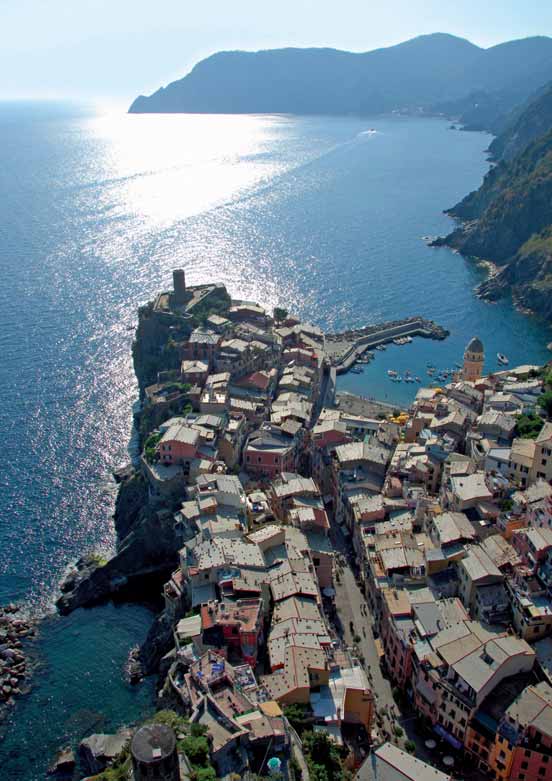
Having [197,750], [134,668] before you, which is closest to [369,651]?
[134,668]

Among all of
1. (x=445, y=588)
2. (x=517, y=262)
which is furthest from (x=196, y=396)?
(x=517, y=262)

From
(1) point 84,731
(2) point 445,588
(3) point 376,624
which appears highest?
(2) point 445,588

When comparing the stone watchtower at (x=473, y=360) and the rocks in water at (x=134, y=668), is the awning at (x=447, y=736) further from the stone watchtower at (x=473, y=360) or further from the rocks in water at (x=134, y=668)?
the stone watchtower at (x=473, y=360)

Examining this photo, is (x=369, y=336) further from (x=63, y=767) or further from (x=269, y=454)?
(x=63, y=767)

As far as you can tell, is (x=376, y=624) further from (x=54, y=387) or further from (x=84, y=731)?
(x=54, y=387)

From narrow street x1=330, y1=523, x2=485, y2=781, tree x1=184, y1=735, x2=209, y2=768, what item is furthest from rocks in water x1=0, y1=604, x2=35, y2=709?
narrow street x1=330, y1=523, x2=485, y2=781
